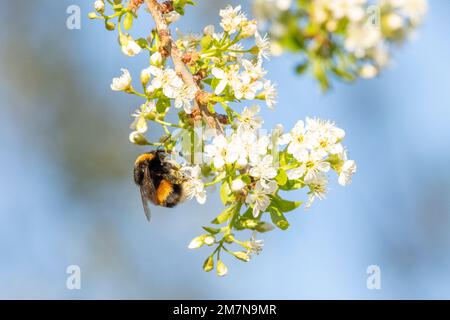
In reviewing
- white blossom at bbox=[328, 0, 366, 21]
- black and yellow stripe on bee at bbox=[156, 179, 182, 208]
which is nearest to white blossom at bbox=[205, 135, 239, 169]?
white blossom at bbox=[328, 0, 366, 21]

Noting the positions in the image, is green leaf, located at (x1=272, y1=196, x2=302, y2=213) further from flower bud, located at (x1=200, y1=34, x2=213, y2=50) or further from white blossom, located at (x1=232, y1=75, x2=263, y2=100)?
Result: flower bud, located at (x1=200, y1=34, x2=213, y2=50)

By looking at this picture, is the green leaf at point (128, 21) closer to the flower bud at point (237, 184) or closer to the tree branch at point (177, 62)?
the tree branch at point (177, 62)

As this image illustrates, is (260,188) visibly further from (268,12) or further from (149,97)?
(268,12)

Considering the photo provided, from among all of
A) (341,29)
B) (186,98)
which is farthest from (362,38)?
(186,98)

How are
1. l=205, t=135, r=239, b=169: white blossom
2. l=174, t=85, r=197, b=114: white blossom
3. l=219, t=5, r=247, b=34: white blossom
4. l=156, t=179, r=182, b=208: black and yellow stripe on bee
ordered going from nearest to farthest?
l=205, t=135, r=239, b=169: white blossom, l=174, t=85, r=197, b=114: white blossom, l=219, t=5, r=247, b=34: white blossom, l=156, t=179, r=182, b=208: black and yellow stripe on bee

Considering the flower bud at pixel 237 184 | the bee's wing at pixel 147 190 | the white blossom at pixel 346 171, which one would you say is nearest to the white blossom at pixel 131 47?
the flower bud at pixel 237 184

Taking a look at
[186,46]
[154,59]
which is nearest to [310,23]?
[154,59]

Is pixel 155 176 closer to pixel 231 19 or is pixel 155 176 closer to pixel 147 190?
pixel 147 190

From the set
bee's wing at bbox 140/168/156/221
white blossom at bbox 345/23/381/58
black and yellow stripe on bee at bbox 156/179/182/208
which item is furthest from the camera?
bee's wing at bbox 140/168/156/221
